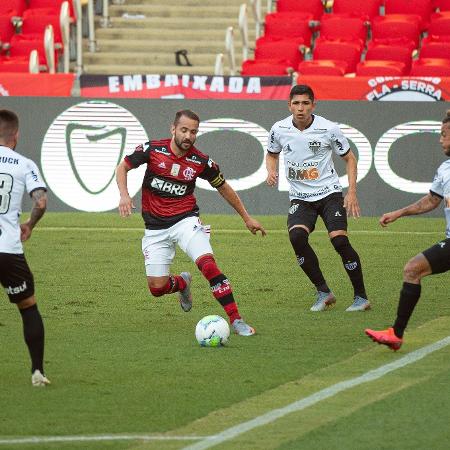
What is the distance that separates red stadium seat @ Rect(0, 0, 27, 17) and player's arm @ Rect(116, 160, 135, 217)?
17.0 meters

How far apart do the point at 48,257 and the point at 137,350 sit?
22.1ft

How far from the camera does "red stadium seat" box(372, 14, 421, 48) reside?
2553 cm

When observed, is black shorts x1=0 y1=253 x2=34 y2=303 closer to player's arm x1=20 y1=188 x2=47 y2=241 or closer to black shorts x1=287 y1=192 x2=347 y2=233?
player's arm x1=20 y1=188 x2=47 y2=241

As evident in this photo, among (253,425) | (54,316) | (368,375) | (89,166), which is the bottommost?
(89,166)

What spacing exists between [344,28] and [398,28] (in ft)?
3.49

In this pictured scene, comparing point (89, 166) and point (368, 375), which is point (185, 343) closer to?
point (368, 375)

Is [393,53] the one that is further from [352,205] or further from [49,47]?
[352,205]

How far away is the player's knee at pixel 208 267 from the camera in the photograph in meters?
10.9

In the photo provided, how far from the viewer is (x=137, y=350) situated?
1033cm

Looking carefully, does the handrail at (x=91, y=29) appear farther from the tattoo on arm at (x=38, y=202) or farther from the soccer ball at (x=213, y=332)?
the tattoo on arm at (x=38, y=202)

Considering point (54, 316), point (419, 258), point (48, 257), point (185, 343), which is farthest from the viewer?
point (48, 257)

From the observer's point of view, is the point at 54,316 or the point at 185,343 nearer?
the point at 185,343

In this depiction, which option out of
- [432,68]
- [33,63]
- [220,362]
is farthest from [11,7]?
[220,362]

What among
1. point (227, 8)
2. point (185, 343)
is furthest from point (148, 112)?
point (185, 343)
